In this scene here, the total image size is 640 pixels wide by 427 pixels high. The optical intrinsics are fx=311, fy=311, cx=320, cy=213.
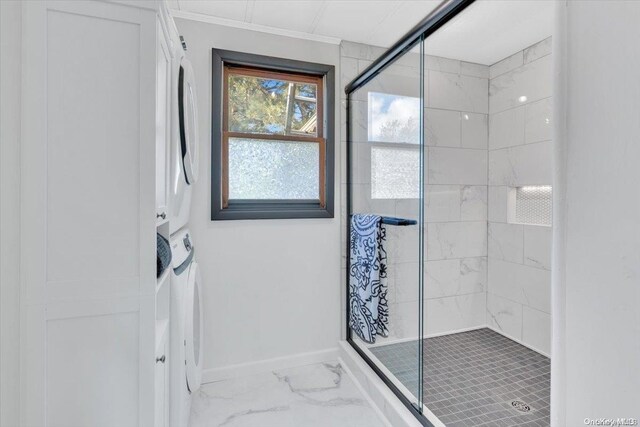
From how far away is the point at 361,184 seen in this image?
2104mm

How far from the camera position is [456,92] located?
92.7 inches

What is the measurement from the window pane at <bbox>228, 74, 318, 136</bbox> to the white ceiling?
0.33 m

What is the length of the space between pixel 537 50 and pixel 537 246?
4.52 ft

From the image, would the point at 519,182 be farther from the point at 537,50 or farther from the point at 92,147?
the point at 92,147

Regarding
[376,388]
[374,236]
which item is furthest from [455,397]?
[374,236]

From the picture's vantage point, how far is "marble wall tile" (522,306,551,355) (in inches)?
82.1

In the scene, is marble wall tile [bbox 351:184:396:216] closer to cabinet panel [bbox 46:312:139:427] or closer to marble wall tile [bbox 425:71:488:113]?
marble wall tile [bbox 425:71:488:113]

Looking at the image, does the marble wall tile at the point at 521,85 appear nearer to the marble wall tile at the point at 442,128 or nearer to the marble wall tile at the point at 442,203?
the marble wall tile at the point at 442,128

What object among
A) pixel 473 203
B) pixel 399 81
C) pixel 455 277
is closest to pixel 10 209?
pixel 399 81

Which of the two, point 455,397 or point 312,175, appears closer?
point 455,397

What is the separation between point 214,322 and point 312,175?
3.78ft

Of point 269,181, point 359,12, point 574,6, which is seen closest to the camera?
point 574,6

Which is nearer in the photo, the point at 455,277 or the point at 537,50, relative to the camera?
the point at 537,50

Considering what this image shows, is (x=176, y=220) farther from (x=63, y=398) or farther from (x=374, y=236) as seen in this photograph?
(x=374, y=236)
